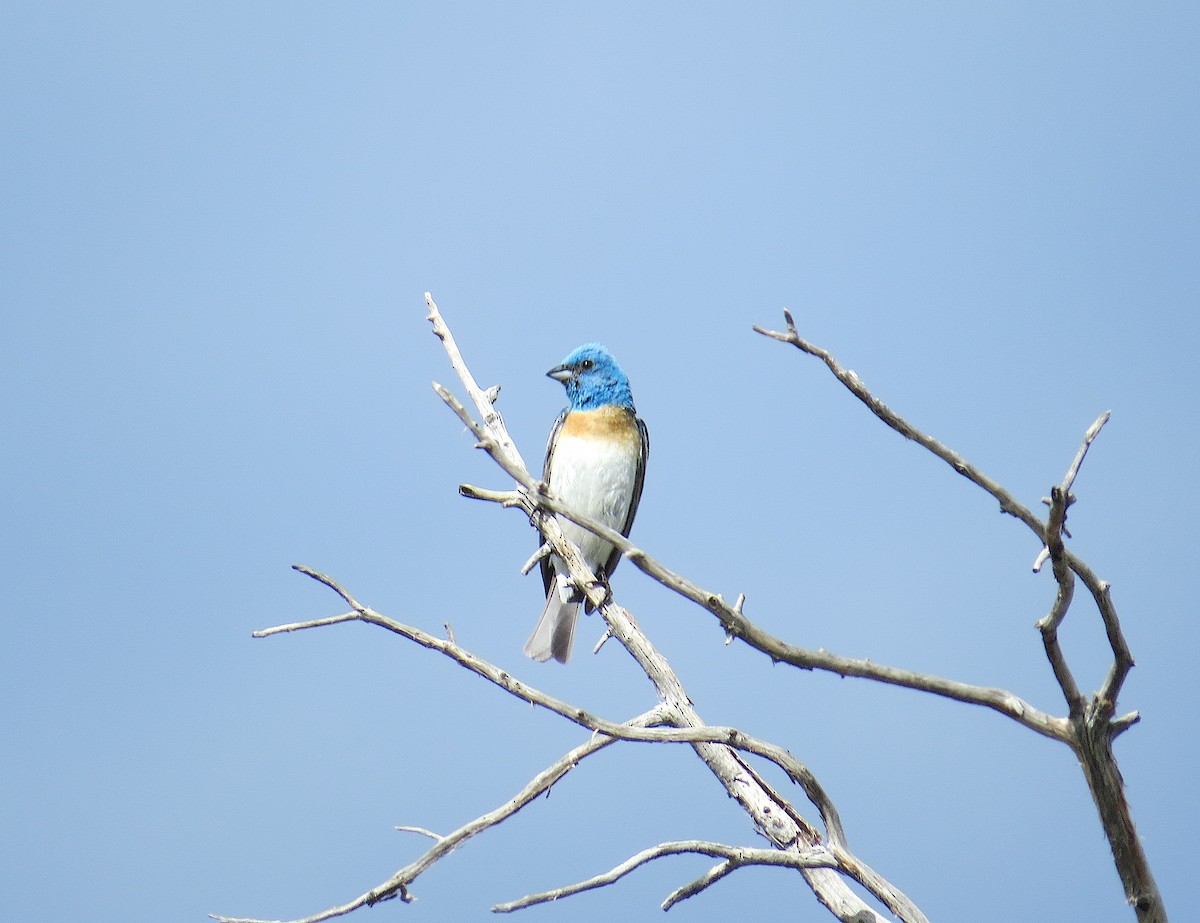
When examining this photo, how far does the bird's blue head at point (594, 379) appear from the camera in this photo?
8.09 m

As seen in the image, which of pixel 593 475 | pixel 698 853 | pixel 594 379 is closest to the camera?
pixel 698 853

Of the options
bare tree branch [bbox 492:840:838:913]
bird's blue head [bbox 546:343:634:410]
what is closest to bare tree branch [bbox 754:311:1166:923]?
bare tree branch [bbox 492:840:838:913]

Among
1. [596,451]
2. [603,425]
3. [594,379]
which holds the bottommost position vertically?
[596,451]

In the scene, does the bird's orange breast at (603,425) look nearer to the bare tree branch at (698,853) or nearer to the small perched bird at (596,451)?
the small perched bird at (596,451)

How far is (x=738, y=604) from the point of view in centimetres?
308

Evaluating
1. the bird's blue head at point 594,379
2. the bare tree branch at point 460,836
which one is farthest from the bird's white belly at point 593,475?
Answer: the bare tree branch at point 460,836

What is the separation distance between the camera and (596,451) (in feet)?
26.0

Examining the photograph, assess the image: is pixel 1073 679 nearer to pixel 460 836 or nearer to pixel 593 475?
pixel 460 836

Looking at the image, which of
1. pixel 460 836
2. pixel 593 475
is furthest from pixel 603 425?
pixel 460 836

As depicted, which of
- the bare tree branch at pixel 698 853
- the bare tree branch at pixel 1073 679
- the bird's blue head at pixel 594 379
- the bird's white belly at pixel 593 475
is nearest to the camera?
the bare tree branch at pixel 1073 679

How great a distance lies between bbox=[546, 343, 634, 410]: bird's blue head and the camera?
809cm

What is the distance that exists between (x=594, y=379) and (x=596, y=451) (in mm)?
496

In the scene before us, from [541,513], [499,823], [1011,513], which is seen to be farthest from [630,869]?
[541,513]

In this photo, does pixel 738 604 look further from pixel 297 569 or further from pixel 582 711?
pixel 297 569
